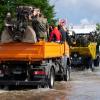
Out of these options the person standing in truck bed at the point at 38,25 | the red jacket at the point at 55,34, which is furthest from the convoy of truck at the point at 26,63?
the red jacket at the point at 55,34

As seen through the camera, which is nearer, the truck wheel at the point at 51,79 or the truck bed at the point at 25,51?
the truck bed at the point at 25,51

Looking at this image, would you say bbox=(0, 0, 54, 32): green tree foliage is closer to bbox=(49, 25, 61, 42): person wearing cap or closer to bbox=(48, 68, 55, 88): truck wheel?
bbox=(49, 25, 61, 42): person wearing cap

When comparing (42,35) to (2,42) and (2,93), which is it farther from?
(2,93)

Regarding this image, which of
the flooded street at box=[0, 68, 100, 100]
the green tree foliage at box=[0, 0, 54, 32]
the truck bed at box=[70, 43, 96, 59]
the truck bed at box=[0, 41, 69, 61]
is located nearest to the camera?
the flooded street at box=[0, 68, 100, 100]

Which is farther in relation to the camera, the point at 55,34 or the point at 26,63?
the point at 55,34

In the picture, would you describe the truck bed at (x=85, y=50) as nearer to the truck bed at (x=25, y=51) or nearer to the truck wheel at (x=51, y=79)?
the truck wheel at (x=51, y=79)

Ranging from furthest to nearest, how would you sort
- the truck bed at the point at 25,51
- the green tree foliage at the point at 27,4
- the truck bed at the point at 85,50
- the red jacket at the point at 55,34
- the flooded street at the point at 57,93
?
the green tree foliage at the point at 27,4
the truck bed at the point at 85,50
the red jacket at the point at 55,34
the truck bed at the point at 25,51
the flooded street at the point at 57,93

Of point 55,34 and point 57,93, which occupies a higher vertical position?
point 55,34

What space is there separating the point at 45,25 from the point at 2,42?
78.2 inches

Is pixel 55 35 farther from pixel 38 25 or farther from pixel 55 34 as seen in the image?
pixel 38 25

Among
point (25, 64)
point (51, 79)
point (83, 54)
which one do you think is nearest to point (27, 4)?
point (83, 54)

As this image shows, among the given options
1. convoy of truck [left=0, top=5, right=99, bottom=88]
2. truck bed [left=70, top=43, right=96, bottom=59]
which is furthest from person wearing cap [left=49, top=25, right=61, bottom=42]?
truck bed [left=70, top=43, right=96, bottom=59]

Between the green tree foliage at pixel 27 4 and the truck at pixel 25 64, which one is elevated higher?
the green tree foliage at pixel 27 4

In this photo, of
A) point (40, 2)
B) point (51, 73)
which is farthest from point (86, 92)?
point (40, 2)
